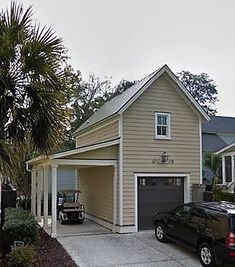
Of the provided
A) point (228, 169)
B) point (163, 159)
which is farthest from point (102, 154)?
point (228, 169)

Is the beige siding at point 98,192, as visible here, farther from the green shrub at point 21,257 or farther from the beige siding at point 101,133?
the green shrub at point 21,257

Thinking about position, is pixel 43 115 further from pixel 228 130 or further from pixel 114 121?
pixel 228 130

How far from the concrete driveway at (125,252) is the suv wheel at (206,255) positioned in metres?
0.26

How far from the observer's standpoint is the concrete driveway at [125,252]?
9703 millimetres

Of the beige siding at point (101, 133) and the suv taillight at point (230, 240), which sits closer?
the suv taillight at point (230, 240)

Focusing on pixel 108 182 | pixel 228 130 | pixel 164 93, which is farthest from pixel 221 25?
pixel 228 130

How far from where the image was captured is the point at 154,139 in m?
14.8

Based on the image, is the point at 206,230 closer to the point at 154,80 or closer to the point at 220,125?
the point at 154,80

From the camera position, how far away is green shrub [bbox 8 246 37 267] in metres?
Answer: 8.30

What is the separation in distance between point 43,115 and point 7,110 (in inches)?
35.2

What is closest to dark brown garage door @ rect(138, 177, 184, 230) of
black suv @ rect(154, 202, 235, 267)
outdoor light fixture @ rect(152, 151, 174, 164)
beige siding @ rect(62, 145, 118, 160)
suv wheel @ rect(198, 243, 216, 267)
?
outdoor light fixture @ rect(152, 151, 174, 164)

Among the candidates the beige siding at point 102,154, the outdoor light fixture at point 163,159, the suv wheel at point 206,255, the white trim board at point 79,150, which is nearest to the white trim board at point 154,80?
the white trim board at point 79,150

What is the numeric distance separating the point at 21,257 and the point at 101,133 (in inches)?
359

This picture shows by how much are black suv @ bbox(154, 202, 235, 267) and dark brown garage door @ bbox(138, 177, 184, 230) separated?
9.46 feet
